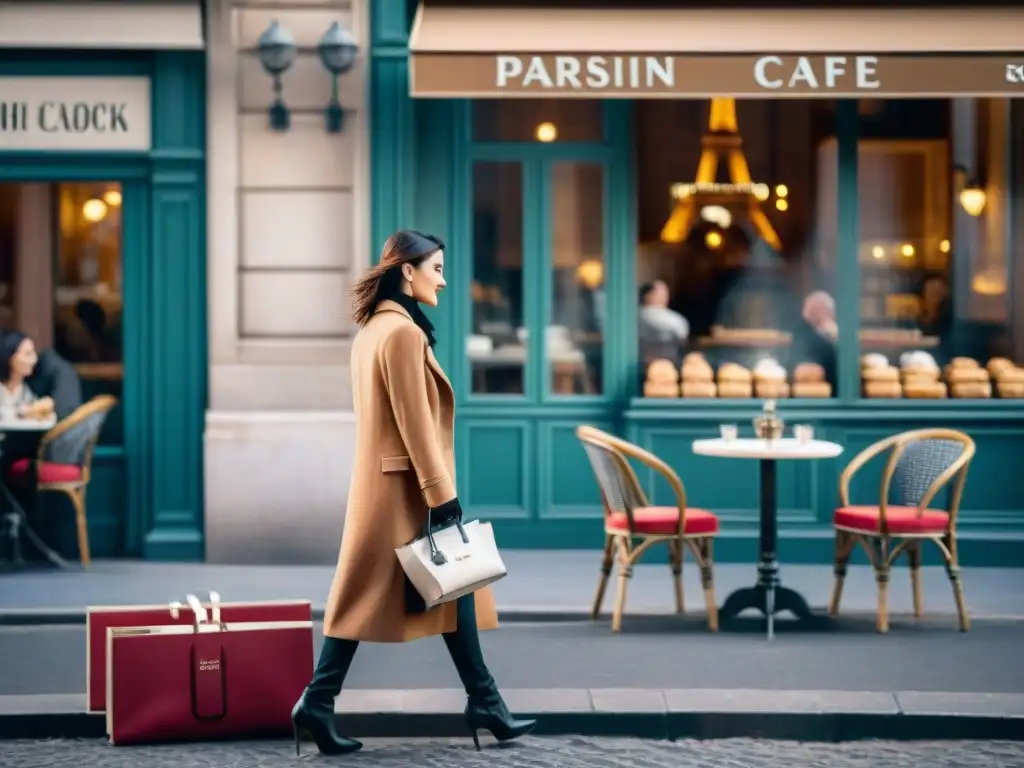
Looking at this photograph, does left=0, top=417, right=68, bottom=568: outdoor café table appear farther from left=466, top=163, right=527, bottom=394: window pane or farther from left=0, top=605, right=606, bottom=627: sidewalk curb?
left=466, top=163, right=527, bottom=394: window pane

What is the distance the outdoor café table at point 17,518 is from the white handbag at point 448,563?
5304mm

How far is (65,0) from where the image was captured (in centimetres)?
1065

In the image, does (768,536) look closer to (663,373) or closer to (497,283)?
(663,373)

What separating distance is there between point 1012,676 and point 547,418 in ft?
14.6

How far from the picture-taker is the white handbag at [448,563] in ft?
19.0

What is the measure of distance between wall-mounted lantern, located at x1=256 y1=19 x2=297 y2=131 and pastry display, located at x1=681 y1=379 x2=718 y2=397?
9.98 feet

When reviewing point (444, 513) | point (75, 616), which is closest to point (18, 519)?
point (75, 616)

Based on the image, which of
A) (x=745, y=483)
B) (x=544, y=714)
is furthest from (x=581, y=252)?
(x=544, y=714)

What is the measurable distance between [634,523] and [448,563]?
2.84 m

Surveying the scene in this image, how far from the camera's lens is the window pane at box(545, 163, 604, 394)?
1125cm

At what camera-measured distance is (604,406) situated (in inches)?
442

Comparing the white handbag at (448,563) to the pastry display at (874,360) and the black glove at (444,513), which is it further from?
the pastry display at (874,360)

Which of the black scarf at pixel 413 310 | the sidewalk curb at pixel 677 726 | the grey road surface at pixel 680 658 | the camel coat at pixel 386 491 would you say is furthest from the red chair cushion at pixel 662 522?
the black scarf at pixel 413 310

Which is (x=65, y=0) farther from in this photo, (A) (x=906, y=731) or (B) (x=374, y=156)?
(A) (x=906, y=731)
